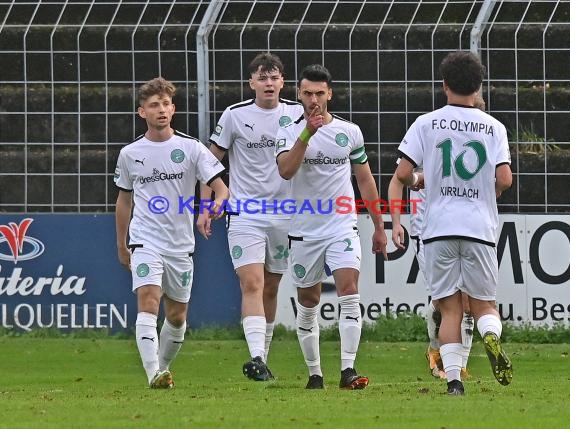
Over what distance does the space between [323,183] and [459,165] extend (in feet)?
5.53

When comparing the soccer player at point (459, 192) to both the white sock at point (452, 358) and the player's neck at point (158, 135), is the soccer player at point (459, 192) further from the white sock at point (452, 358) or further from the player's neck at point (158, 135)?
the player's neck at point (158, 135)

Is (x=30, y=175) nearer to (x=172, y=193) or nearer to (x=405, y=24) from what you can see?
(x=405, y=24)

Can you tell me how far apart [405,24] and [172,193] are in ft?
15.9

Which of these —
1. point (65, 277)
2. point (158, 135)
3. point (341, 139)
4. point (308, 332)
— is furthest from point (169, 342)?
point (65, 277)

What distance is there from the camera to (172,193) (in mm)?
10570

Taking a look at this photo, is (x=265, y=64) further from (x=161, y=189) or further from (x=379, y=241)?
(x=379, y=241)

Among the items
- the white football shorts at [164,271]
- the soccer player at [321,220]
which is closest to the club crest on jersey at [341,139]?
the soccer player at [321,220]

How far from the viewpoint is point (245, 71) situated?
1486 centimetres

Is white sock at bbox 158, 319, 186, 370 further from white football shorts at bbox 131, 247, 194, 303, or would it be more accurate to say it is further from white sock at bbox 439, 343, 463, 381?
white sock at bbox 439, 343, 463, 381

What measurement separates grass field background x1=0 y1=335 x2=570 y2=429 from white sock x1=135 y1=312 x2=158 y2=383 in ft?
0.56

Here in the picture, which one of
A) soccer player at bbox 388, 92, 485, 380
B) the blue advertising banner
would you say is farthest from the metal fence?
soccer player at bbox 388, 92, 485, 380

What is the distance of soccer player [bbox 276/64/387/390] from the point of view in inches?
400

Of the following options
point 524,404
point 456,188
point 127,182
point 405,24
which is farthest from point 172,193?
point 405,24

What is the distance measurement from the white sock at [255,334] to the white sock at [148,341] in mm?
663
